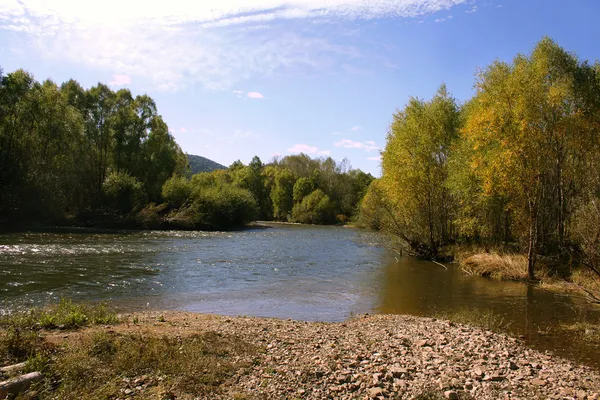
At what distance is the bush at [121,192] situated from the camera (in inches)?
2100

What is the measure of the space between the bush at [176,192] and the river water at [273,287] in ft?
98.7

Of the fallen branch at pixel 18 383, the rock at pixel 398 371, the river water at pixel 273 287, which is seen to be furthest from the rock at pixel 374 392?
the river water at pixel 273 287

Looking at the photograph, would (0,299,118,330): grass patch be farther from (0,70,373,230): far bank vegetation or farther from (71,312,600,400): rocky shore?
(0,70,373,230): far bank vegetation

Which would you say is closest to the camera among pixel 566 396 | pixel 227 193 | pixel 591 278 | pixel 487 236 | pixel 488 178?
pixel 566 396

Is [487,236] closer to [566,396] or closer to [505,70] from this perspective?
[505,70]

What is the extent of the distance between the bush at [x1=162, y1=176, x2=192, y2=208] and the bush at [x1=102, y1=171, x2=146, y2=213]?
518cm

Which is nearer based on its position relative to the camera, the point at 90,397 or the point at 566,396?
the point at 90,397

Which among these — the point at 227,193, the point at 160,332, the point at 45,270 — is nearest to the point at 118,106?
the point at 227,193

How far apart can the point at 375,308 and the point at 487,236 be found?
634 inches

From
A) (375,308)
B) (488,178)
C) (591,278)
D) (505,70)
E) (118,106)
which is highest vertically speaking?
(118,106)

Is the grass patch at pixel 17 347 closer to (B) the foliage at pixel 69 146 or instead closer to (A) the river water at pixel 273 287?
(A) the river water at pixel 273 287

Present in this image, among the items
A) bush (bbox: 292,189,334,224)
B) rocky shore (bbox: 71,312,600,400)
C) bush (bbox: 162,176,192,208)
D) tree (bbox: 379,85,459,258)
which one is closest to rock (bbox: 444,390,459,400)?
rocky shore (bbox: 71,312,600,400)

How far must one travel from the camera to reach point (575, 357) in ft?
32.5

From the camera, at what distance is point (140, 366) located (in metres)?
7.22
